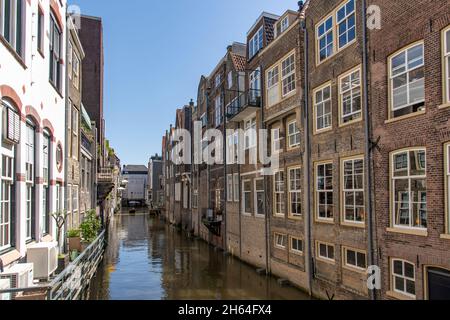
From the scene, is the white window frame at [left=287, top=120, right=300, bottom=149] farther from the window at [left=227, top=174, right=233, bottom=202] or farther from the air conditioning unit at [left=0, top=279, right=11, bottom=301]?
the air conditioning unit at [left=0, top=279, right=11, bottom=301]

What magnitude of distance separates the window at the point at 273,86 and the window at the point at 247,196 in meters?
5.05

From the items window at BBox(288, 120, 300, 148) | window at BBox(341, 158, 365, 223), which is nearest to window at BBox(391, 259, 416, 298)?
window at BBox(341, 158, 365, 223)

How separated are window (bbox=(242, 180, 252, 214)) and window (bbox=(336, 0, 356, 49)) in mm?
9939

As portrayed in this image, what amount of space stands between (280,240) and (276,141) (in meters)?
4.85

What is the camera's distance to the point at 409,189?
9.66 m

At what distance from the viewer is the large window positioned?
12.1 metres

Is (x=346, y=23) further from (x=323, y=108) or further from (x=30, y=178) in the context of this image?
(x=30, y=178)

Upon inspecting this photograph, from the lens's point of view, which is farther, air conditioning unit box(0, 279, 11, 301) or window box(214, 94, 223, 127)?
window box(214, 94, 223, 127)

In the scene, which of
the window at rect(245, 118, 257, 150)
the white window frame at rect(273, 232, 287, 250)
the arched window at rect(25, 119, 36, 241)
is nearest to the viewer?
the arched window at rect(25, 119, 36, 241)

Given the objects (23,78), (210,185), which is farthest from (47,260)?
(210,185)

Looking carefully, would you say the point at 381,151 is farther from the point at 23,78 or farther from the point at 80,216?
the point at 80,216

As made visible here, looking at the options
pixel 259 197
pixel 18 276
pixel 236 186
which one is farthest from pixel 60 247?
pixel 236 186

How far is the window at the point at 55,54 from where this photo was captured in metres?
12.7
